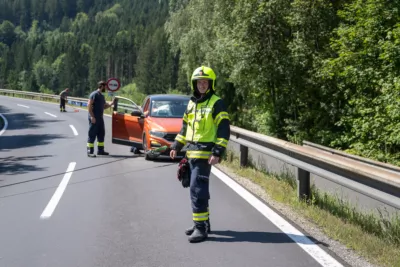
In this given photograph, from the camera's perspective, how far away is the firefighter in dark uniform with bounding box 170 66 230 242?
17.3ft

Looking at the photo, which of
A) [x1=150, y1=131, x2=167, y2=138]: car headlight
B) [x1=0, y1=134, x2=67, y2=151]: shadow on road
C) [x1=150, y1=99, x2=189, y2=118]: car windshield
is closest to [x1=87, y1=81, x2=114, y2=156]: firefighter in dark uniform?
[x1=150, y1=99, x2=189, y2=118]: car windshield

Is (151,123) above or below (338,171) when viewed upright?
above

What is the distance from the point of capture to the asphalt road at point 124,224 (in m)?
4.63

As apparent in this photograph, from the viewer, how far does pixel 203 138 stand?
5.31 m

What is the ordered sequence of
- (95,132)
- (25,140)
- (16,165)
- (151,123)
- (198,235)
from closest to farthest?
(198,235), (16,165), (151,123), (95,132), (25,140)

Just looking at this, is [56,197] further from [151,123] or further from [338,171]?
[151,123]

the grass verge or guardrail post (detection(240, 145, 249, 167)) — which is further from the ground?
guardrail post (detection(240, 145, 249, 167))

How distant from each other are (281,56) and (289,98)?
98.1 inches

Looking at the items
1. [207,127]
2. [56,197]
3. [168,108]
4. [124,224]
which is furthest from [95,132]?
[207,127]

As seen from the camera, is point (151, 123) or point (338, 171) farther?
point (151, 123)

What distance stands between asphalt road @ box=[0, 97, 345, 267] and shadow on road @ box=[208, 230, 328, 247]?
0.03ft

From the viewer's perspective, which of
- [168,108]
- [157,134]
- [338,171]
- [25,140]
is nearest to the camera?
[338,171]

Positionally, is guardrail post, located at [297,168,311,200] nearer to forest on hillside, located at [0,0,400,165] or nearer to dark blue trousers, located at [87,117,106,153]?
dark blue trousers, located at [87,117,106,153]

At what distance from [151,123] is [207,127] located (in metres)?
6.77
